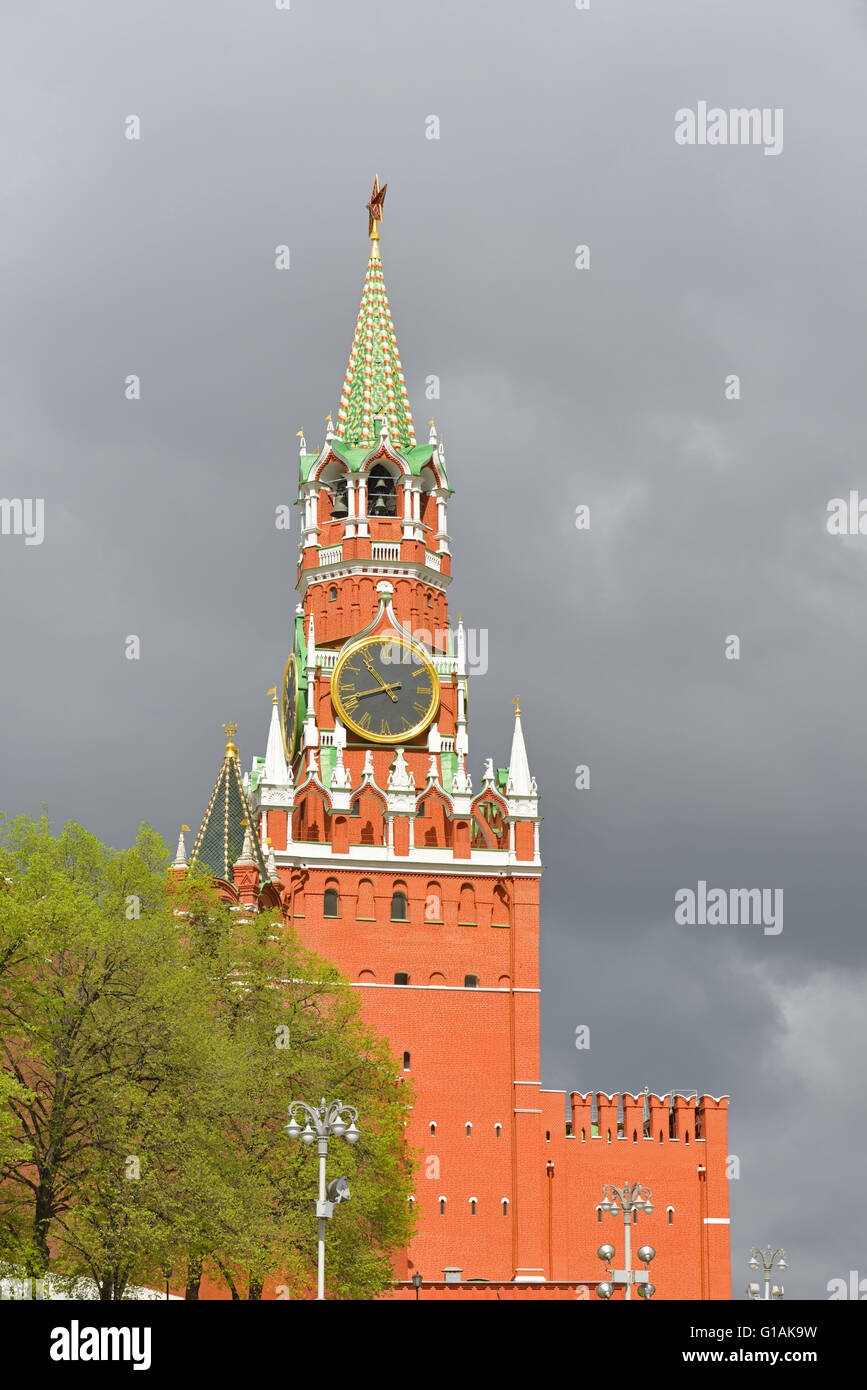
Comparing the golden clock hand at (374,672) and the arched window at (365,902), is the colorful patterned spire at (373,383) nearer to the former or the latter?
the golden clock hand at (374,672)

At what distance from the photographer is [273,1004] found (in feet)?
208

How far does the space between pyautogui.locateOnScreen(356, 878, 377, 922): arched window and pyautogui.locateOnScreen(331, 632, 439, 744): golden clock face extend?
7.19 metres

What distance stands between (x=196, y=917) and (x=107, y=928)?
1843cm

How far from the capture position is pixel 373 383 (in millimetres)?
94688

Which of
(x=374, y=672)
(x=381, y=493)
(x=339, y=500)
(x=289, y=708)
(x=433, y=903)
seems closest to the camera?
(x=433, y=903)

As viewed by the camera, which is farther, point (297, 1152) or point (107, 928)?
point (297, 1152)

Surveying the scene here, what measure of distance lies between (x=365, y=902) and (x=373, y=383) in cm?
2679

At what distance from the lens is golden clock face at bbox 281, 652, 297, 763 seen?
3452 inches

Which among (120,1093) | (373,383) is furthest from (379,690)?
(120,1093)

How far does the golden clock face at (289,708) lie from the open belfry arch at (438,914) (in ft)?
0.59

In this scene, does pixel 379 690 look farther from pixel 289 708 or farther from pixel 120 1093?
pixel 120 1093
